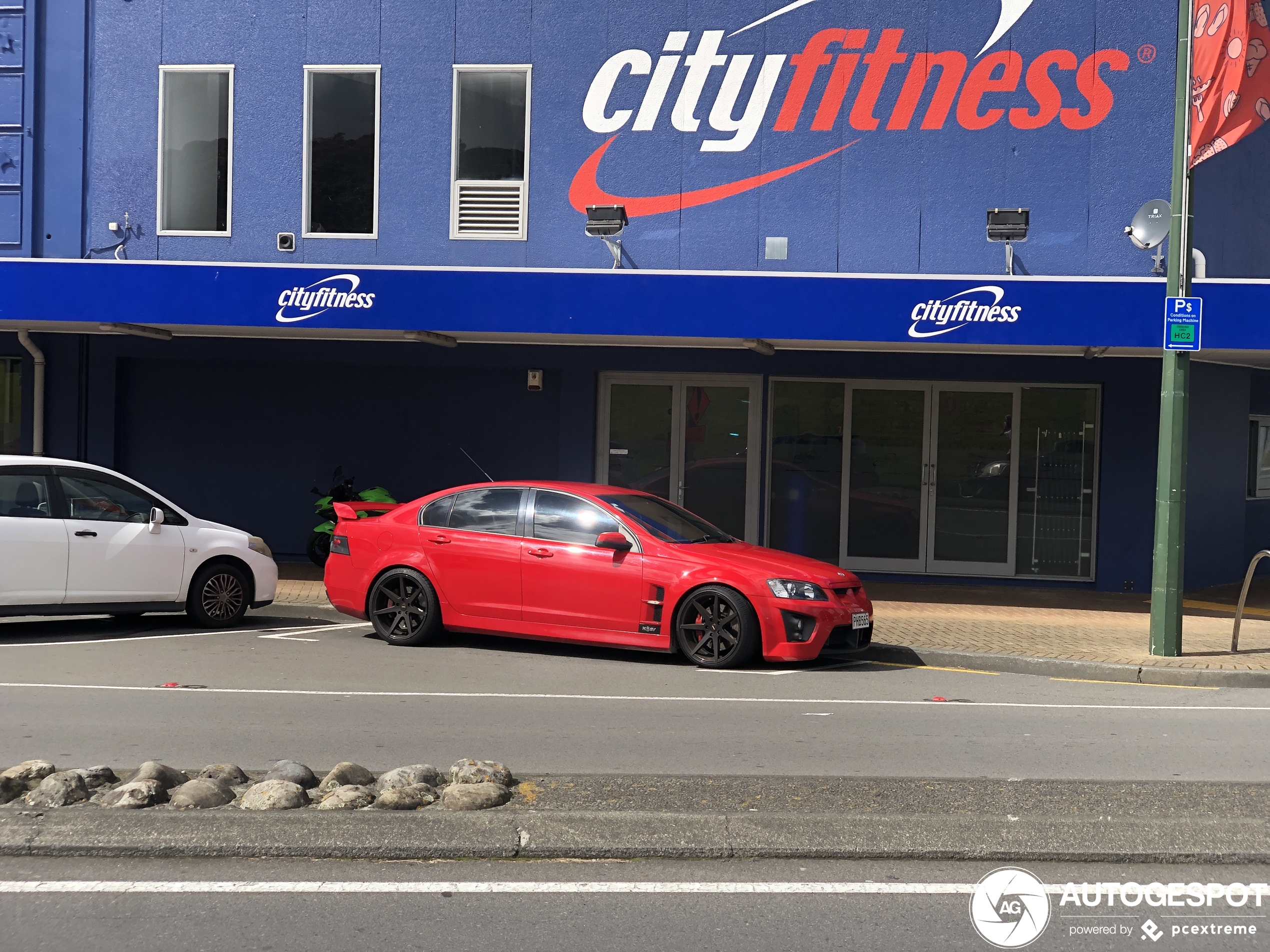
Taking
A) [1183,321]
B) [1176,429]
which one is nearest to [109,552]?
[1176,429]

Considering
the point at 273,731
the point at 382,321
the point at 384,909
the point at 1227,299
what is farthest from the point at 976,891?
the point at 382,321

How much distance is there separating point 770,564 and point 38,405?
11243 millimetres

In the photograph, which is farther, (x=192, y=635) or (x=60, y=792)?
(x=192, y=635)

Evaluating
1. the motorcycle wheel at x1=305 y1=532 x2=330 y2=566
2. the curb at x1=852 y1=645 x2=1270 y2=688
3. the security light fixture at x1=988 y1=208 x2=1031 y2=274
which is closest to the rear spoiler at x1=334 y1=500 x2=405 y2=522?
the motorcycle wheel at x1=305 y1=532 x2=330 y2=566

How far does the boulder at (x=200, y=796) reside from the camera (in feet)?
19.0

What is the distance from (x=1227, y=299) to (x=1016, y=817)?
8.96 m

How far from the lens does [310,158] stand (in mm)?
16484

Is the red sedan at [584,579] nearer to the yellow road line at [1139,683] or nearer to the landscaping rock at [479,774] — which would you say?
the yellow road line at [1139,683]

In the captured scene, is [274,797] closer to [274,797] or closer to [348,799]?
[274,797]

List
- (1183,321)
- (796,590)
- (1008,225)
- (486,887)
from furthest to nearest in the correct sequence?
(1008,225)
(1183,321)
(796,590)
(486,887)

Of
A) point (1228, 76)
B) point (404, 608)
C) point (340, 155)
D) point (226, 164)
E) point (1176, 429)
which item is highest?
point (340, 155)

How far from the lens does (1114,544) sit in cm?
1603

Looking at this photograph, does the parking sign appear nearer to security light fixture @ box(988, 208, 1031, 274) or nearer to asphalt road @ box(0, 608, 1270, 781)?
asphalt road @ box(0, 608, 1270, 781)

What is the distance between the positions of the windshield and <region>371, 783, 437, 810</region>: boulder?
205 inches
